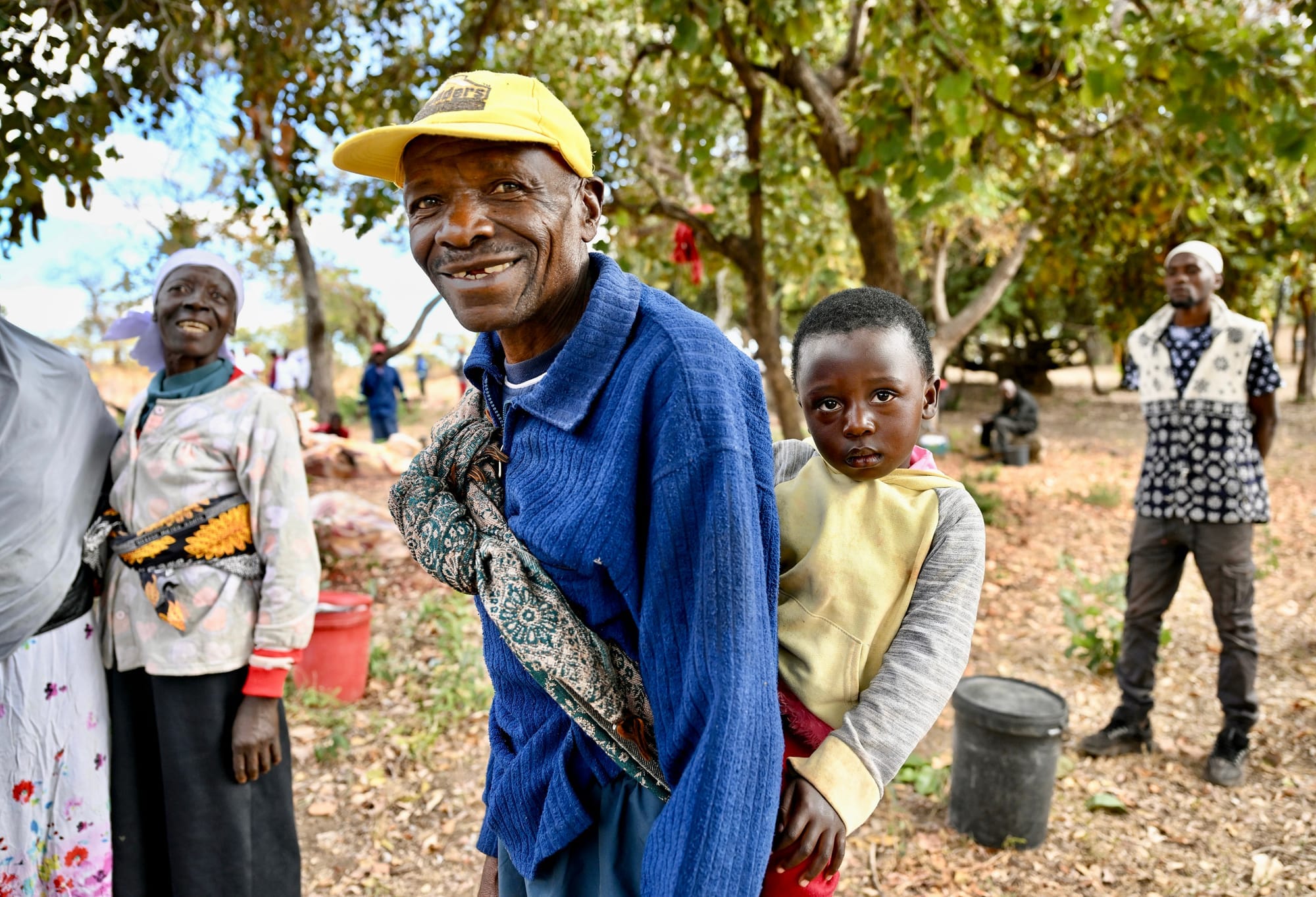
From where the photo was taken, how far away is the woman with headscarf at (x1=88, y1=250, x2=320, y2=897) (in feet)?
7.79

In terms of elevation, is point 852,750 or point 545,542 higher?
point 545,542

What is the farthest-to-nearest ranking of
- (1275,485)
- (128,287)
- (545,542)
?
(128,287)
(1275,485)
(545,542)

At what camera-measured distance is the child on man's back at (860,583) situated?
1.21m

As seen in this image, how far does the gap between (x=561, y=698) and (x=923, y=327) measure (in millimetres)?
818

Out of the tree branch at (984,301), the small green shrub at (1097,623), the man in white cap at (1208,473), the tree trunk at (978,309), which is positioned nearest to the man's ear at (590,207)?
the man in white cap at (1208,473)

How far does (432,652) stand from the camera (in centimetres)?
556

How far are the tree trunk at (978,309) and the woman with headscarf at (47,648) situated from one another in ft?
21.8

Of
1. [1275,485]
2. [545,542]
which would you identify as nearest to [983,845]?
[545,542]

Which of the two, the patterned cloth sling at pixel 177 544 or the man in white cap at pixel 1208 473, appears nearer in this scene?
the patterned cloth sling at pixel 177 544

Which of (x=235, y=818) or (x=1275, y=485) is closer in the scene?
(x=235, y=818)

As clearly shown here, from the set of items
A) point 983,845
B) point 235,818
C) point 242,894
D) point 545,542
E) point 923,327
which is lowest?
point 983,845

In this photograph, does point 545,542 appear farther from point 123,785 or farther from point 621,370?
point 123,785

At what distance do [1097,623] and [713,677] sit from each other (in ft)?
18.5

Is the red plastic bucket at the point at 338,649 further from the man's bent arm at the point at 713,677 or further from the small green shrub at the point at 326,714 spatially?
the man's bent arm at the point at 713,677
